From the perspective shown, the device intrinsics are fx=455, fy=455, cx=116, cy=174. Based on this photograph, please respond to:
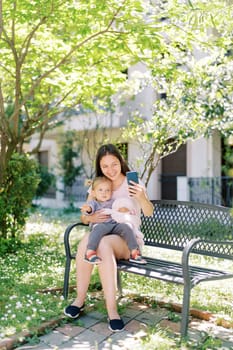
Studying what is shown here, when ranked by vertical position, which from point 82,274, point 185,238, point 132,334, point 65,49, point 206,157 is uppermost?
point 65,49

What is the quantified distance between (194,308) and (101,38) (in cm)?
406

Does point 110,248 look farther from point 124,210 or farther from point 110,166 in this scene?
point 110,166

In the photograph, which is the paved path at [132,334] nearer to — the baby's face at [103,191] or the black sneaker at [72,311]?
the black sneaker at [72,311]

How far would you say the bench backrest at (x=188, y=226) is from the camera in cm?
385

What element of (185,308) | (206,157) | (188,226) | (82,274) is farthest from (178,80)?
(206,157)

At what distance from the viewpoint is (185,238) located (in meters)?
4.16

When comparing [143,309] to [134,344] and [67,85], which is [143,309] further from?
[67,85]

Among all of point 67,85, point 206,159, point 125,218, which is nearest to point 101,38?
point 67,85

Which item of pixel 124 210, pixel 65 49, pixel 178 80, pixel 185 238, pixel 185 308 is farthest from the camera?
pixel 178 80

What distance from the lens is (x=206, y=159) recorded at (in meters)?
13.2

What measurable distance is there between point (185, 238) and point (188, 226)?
0.14 metres

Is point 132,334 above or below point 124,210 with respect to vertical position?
below

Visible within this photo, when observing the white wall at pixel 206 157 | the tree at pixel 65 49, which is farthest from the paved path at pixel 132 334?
the white wall at pixel 206 157

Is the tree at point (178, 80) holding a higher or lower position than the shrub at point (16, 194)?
higher
